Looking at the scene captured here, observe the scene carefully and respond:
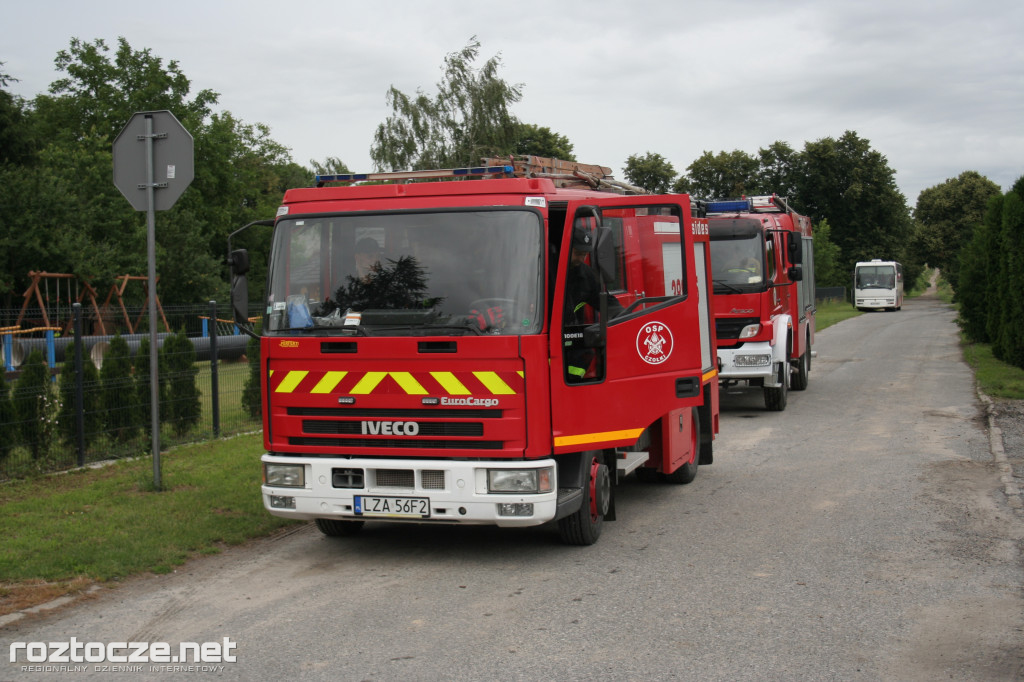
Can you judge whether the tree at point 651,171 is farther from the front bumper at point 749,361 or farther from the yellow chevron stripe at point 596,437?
the yellow chevron stripe at point 596,437

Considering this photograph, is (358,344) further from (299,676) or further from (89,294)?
(89,294)

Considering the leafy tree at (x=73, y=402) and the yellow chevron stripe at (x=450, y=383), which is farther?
the leafy tree at (x=73, y=402)

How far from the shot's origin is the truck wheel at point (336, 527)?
302 inches

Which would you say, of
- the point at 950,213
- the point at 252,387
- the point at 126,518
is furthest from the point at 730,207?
the point at 950,213

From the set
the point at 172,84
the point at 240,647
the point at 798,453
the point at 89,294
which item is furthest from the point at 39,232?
the point at 240,647

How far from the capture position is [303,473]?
6.88 m

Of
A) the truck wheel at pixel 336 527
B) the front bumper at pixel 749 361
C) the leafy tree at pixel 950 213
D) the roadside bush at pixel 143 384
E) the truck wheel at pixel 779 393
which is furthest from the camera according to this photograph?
the leafy tree at pixel 950 213

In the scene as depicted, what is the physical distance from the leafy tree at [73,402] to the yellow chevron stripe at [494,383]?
5.87 meters

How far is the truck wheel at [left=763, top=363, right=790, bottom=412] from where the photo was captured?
49.0 feet

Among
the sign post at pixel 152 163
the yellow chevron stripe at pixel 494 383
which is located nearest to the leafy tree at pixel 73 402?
the sign post at pixel 152 163

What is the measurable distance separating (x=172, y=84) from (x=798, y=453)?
46.6 meters

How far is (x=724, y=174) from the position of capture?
5950 cm

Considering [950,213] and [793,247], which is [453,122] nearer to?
[793,247]

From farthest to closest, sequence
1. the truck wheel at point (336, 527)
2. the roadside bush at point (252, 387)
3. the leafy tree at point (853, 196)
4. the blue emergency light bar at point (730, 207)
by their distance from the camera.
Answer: the leafy tree at point (853, 196) < the blue emergency light bar at point (730, 207) < the roadside bush at point (252, 387) < the truck wheel at point (336, 527)
